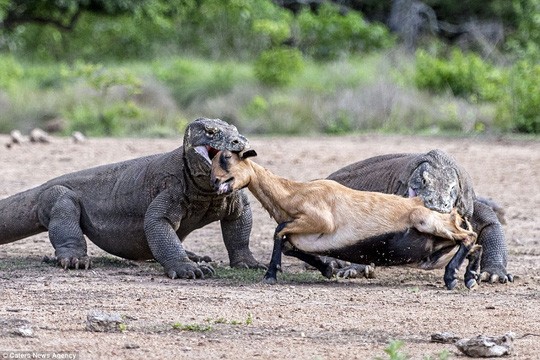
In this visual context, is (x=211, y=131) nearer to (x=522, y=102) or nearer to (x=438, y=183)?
(x=438, y=183)

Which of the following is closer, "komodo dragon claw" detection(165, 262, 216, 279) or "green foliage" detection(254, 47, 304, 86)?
"komodo dragon claw" detection(165, 262, 216, 279)

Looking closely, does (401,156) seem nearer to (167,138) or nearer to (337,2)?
(167,138)

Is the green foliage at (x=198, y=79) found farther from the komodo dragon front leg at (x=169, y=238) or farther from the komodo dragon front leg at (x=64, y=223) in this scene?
the komodo dragon front leg at (x=169, y=238)

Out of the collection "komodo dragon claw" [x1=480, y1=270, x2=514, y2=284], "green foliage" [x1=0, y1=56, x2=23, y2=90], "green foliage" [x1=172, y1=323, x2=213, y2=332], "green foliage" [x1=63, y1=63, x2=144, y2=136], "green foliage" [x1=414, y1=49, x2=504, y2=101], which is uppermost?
"green foliage" [x1=172, y1=323, x2=213, y2=332]

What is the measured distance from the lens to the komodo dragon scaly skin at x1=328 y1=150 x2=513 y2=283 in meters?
8.25

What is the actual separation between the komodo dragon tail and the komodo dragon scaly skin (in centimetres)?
258

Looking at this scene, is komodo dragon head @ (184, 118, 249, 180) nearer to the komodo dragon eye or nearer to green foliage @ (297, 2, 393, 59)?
the komodo dragon eye

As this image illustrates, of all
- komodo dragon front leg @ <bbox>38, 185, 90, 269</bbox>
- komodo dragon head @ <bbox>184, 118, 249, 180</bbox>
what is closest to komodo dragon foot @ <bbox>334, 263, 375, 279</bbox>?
komodo dragon head @ <bbox>184, 118, 249, 180</bbox>

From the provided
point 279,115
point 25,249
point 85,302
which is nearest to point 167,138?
point 279,115

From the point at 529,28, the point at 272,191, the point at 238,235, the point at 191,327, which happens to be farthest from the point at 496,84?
the point at 191,327

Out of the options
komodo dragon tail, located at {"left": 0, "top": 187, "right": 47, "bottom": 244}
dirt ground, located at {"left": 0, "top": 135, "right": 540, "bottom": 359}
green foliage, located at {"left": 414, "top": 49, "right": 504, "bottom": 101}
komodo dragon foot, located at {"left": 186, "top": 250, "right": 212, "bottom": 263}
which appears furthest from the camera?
green foliage, located at {"left": 414, "top": 49, "right": 504, "bottom": 101}

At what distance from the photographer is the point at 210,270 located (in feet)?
29.1

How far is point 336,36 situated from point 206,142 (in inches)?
967

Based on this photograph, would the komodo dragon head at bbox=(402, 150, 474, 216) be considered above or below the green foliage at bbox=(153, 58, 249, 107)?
above
